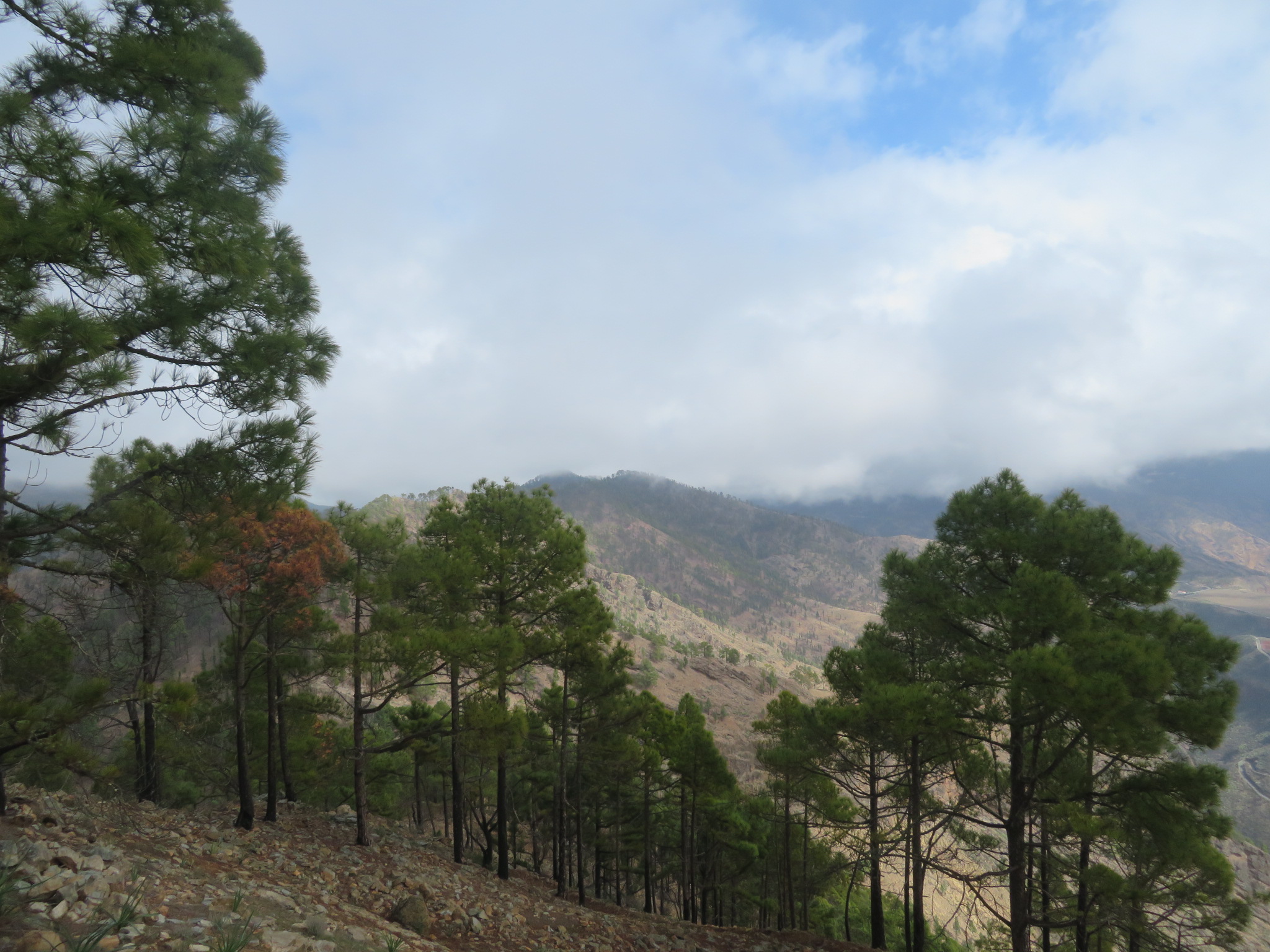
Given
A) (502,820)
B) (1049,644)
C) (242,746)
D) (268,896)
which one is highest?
(1049,644)

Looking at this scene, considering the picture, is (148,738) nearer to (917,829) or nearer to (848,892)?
(917,829)

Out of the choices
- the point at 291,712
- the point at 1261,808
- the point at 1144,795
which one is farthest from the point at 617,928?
the point at 1261,808

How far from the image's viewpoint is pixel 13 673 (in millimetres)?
9438

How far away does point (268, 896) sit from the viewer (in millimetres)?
6781

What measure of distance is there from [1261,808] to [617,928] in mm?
166357

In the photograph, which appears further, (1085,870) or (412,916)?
(1085,870)

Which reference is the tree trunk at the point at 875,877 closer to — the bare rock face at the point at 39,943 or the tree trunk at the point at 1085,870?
the tree trunk at the point at 1085,870

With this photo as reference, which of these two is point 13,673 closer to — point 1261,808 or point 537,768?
point 537,768

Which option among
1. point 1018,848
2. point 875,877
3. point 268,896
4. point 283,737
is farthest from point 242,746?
point 1018,848

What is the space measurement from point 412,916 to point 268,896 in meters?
3.26

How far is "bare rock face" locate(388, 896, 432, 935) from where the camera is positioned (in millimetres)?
9109

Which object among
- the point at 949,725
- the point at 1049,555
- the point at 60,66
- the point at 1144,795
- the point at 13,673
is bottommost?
the point at 1144,795

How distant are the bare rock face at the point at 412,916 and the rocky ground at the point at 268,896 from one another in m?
0.03

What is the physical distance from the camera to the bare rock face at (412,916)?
911cm
